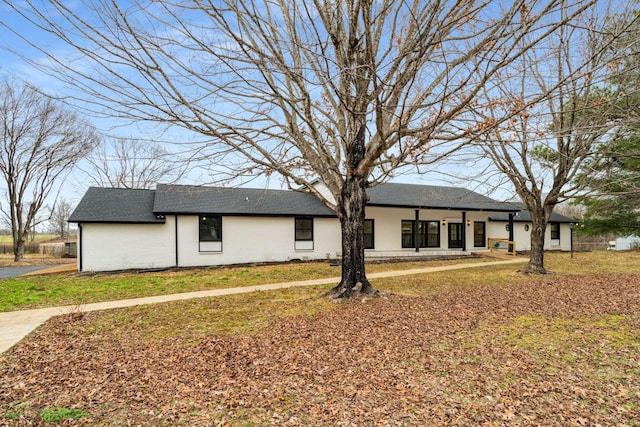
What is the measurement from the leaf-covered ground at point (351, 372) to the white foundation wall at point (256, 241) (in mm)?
8660

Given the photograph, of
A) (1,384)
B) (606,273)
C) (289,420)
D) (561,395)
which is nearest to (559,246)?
(606,273)

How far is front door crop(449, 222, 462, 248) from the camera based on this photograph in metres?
21.0

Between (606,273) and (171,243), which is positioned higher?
(171,243)

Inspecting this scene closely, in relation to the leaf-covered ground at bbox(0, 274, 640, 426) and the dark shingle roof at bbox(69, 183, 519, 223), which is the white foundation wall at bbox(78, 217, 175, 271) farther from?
the leaf-covered ground at bbox(0, 274, 640, 426)

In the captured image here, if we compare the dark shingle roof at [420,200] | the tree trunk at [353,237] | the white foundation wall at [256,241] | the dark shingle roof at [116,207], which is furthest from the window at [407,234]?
the dark shingle roof at [116,207]

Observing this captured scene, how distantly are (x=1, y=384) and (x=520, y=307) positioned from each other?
27.8ft

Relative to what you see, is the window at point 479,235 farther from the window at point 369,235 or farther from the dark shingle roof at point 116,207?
the dark shingle roof at point 116,207

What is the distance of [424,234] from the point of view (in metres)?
20.4

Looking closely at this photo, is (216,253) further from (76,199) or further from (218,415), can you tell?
(76,199)

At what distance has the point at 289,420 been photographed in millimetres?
3197

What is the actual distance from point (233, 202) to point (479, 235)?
15.2 metres

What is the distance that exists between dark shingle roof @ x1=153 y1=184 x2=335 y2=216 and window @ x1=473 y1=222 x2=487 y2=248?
32.8ft

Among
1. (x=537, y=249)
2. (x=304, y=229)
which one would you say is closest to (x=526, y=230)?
(x=537, y=249)

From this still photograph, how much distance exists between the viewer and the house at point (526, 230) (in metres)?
22.0
